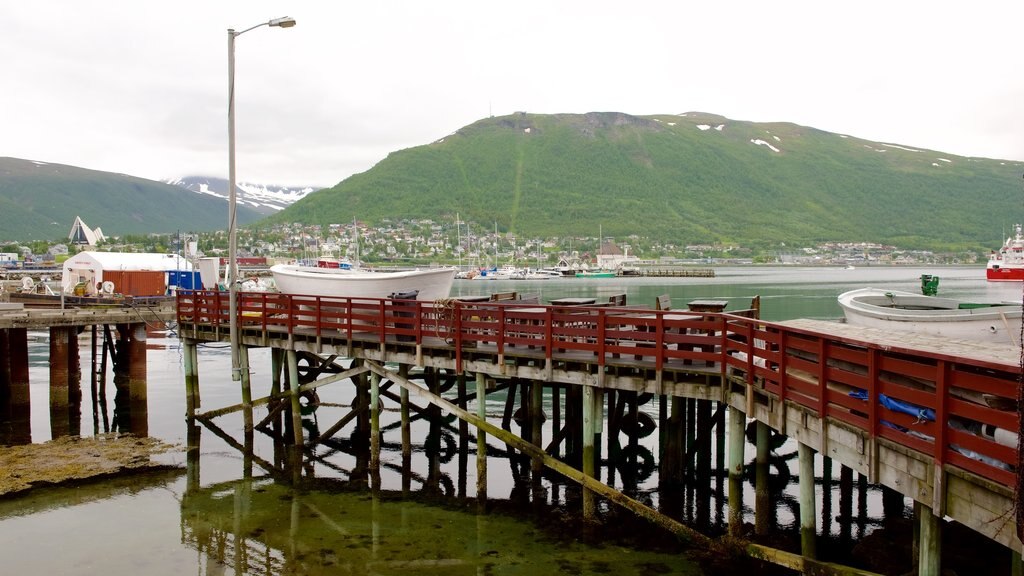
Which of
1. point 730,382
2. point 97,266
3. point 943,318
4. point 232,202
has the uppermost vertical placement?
point 232,202

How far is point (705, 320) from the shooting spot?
14266 millimetres

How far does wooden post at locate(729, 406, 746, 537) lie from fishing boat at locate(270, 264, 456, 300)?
11956 mm

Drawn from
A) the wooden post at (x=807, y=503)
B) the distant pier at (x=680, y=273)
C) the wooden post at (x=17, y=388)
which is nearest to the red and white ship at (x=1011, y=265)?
the distant pier at (x=680, y=273)

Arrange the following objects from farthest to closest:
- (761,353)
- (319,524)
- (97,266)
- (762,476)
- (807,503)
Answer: (97,266), (319,524), (762,476), (761,353), (807,503)

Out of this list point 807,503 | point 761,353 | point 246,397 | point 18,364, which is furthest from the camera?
point 18,364

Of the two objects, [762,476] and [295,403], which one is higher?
[762,476]

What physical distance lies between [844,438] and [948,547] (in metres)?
3.94

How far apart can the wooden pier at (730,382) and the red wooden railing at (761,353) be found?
0.03 meters

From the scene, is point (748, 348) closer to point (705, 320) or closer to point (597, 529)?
point (705, 320)

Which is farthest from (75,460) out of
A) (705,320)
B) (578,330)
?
(705,320)

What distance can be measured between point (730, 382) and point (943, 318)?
6214 mm

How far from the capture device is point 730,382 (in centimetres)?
1377

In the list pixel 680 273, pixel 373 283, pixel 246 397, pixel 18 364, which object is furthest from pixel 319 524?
pixel 680 273

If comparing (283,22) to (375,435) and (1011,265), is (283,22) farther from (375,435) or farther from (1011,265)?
(1011,265)
